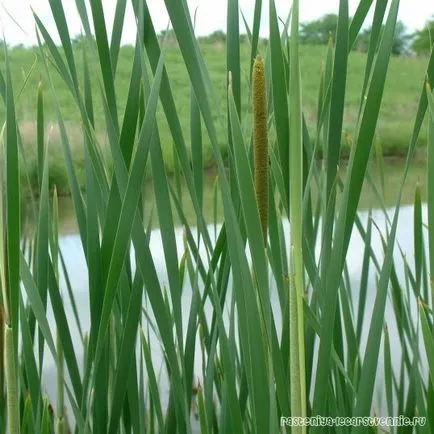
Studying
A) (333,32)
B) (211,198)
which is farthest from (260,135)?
(333,32)

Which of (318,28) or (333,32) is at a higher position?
(318,28)

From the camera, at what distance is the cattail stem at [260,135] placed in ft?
0.69

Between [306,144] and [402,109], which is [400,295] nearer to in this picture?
[306,144]

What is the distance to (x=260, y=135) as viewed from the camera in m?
0.21

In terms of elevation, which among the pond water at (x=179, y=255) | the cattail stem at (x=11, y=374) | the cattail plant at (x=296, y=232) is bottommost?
the pond water at (x=179, y=255)

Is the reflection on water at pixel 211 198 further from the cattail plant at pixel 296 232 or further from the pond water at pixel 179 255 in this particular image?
the cattail plant at pixel 296 232

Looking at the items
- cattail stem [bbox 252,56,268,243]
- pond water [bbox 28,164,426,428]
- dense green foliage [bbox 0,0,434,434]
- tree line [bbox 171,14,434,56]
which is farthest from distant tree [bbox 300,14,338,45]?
cattail stem [bbox 252,56,268,243]

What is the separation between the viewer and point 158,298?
277mm

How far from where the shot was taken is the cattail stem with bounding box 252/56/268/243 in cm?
21

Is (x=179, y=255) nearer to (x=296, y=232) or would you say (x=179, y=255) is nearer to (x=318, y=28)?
(x=296, y=232)

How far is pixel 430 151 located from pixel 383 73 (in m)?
0.03

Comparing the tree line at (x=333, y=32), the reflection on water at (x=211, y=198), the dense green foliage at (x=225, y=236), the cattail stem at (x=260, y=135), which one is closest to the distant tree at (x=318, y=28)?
the tree line at (x=333, y=32)

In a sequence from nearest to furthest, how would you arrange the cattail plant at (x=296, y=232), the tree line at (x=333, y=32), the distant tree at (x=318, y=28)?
the cattail plant at (x=296, y=232), the tree line at (x=333, y=32), the distant tree at (x=318, y=28)

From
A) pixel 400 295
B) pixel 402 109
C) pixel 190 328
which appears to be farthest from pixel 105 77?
pixel 402 109
